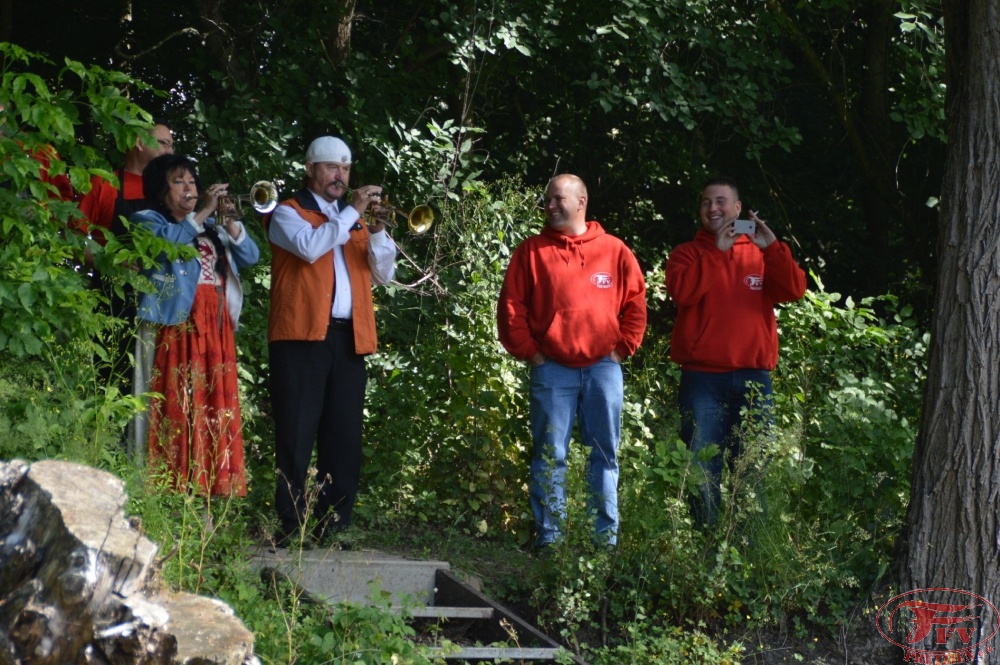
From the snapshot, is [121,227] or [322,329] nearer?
[121,227]

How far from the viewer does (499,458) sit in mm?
7145

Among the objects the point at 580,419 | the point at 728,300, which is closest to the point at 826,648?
the point at 580,419

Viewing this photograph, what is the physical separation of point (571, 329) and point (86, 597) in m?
3.61

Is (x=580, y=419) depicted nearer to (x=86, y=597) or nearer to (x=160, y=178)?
(x=160, y=178)

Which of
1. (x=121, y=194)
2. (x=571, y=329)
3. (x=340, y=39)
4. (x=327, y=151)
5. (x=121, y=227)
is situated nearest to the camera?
(x=121, y=227)

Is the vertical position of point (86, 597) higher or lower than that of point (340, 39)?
lower

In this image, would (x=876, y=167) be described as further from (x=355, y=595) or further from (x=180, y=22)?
(x=355, y=595)

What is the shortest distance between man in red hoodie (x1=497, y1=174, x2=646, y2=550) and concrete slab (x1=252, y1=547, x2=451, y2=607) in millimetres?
682

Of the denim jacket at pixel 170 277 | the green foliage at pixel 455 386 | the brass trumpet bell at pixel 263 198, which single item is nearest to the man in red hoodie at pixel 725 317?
the green foliage at pixel 455 386

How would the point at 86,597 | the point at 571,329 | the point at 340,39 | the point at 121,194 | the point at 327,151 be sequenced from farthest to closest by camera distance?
the point at 340,39
the point at 571,329
the point at 327,151
the point at 121,194
the point at 86,597

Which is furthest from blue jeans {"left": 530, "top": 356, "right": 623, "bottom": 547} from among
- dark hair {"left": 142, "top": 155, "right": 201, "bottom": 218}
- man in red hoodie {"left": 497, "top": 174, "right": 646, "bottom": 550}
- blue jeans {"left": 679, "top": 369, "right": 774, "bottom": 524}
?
dark hair {"left": 142, "top": 155, "right": 201, "bottom": 218}

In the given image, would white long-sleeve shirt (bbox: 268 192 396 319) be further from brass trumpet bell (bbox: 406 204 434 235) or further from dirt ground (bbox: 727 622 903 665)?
dirt ground (bbox: 727 622 903 665)

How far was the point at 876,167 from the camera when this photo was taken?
10992mm

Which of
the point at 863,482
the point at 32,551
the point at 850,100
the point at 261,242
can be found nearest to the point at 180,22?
the point at 261,242
